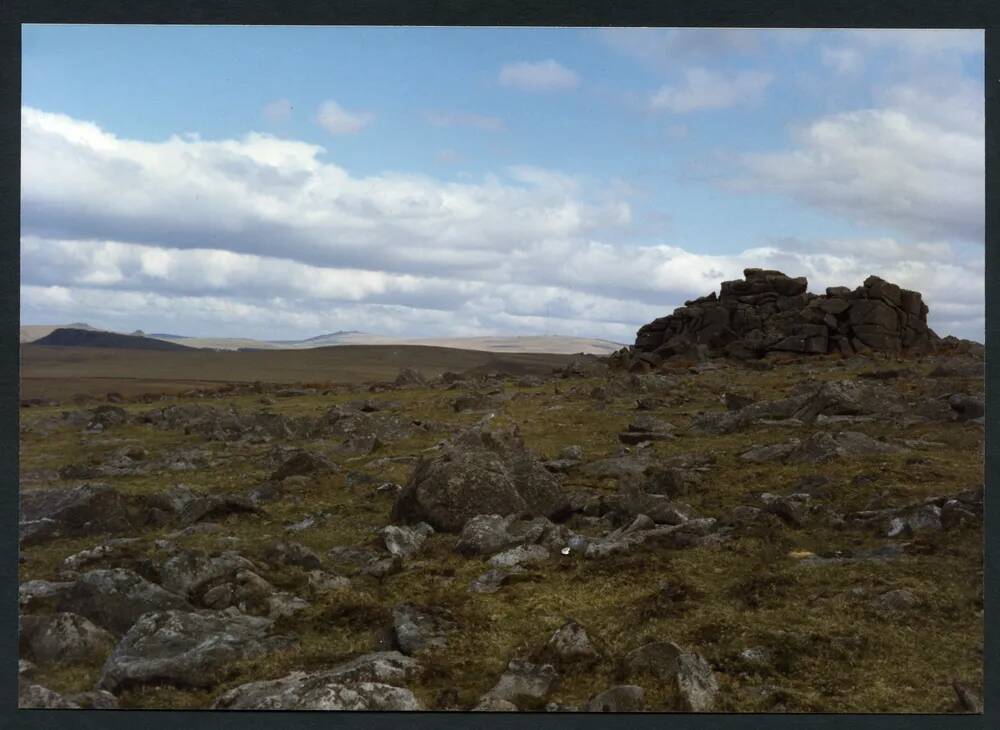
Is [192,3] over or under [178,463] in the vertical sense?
over

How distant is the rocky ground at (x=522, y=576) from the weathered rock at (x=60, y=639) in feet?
0.08

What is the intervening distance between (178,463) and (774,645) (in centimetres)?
1625

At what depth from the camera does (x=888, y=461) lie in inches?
741

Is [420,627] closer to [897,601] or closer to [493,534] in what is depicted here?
[493,534]

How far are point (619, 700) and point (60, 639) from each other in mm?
6857

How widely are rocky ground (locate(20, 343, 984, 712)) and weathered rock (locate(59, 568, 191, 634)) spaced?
30 mm

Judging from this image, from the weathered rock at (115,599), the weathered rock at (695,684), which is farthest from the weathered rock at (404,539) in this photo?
the weathered rock at (695,684)

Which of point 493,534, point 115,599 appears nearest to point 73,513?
point 115,599

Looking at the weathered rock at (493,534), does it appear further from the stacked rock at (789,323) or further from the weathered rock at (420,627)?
the stacked rock at (789,323)

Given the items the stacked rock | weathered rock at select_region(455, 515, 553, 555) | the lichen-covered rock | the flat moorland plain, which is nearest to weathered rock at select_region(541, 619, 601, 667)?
the lichen-covered rock

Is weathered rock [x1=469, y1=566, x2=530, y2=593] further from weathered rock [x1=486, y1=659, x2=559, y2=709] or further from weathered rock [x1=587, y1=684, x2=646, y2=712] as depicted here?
weathered rock [x1=587, y1=684, x2=646, y2=712]

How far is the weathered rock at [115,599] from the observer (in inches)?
462

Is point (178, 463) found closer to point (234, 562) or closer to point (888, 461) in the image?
point (234, 562)

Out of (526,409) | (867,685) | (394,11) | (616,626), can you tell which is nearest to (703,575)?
(616,626)
